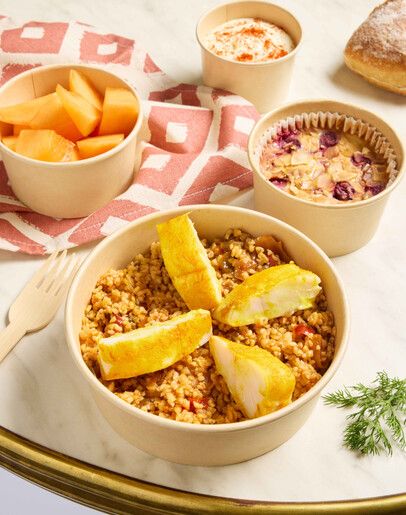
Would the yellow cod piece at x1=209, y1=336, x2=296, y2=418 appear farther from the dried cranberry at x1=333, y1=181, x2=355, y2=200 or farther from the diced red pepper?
the dried cranberry at x1=333, y1=181, x2=355, y2=200

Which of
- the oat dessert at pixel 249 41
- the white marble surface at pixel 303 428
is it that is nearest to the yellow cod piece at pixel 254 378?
the white marble surface at pixel 303 428

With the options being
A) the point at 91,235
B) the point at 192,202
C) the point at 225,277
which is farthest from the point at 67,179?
the point at 225,277

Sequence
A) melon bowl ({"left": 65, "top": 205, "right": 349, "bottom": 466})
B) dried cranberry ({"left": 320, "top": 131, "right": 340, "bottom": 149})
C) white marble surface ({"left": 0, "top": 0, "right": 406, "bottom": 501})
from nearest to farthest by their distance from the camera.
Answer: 1. melon bowl ({"left": 65, "top": 205, "right": 349, "bottom": 466})
2. white marble surface ({"left": 0, "top": 0, "right": 406, "bottom": 501})
3. dried cranberry ({"left": 320, "top": 131, "right": 340, "bottom": 149})

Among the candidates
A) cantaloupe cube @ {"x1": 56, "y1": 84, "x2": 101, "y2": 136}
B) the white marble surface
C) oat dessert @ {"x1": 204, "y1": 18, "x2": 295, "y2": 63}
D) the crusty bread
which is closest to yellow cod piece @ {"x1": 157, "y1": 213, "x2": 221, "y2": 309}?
the white marble surface

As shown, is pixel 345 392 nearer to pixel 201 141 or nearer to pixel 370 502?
pixel 370 502

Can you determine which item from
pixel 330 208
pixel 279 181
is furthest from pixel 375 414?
pixel 279 181
